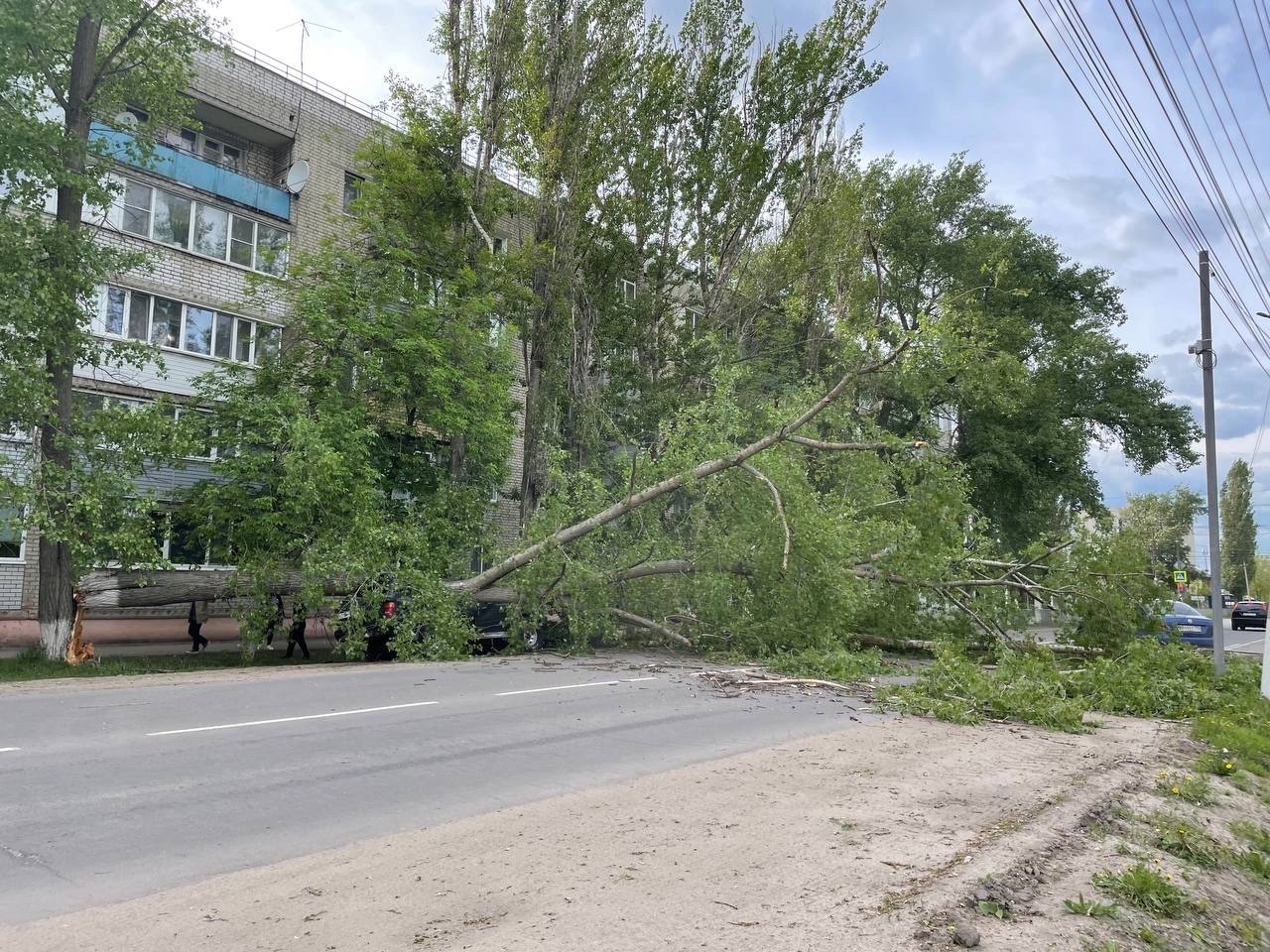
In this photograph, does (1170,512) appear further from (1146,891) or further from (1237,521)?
(1146,891)

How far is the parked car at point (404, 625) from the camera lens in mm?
16359

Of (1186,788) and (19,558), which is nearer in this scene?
(1186,788)

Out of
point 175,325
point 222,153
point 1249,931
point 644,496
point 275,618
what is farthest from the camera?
point 222,153

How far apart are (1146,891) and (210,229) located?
2559 cm

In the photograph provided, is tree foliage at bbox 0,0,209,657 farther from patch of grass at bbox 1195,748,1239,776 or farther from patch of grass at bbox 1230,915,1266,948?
patch of grass at bbox 1230,915,1266,948

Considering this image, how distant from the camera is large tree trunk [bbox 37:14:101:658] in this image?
14.6 meters

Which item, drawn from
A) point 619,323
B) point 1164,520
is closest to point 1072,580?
point 619,323

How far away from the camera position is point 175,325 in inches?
941

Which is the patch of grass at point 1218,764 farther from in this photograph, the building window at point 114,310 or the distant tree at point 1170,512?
the distant tree at point 1170,512

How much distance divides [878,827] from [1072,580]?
14.4 metres

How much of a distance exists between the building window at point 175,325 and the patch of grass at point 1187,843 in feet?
64.6

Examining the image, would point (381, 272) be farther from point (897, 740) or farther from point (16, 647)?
point (897, 740)

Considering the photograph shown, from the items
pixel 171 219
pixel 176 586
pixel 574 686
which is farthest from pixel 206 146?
pixel 574 686

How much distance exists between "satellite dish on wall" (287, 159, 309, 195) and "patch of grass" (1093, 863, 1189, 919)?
26.8m
